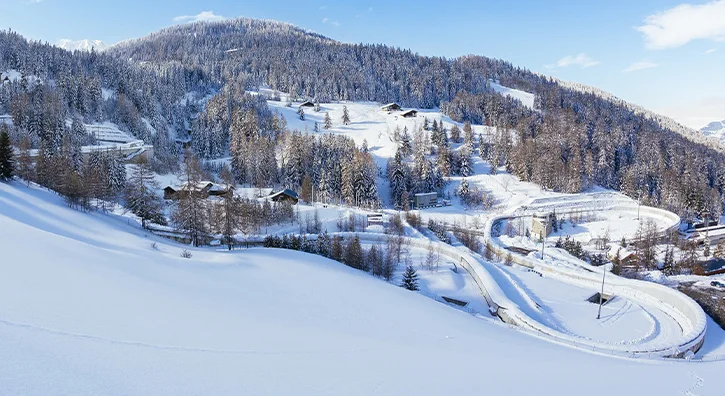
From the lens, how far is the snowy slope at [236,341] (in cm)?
574

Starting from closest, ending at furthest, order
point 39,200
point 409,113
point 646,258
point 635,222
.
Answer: point 39,200
point 646,258
point 635,222
point 409,113

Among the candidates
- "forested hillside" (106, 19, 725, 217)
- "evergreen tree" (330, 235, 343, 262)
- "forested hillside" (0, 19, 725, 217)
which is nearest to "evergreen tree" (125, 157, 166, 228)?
"evergreen tree" (330, 235, 343, 262)

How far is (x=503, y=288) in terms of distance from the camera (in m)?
25.2

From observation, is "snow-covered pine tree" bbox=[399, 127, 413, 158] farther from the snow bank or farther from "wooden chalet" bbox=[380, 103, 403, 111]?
the snow bank

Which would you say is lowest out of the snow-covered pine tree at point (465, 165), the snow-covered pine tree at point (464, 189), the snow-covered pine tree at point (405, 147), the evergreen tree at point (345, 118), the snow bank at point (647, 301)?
the snow bank at point (647, 301)

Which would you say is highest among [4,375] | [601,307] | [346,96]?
[346,96]

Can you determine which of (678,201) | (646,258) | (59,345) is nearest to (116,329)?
(59,345)

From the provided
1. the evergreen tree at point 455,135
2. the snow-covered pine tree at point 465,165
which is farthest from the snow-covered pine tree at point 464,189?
the evergreen tree at point 455,135

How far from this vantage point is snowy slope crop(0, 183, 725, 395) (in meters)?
5.74

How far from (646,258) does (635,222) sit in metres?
16.2

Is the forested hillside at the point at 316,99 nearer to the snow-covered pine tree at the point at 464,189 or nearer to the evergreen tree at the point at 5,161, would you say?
the snow-covered pine tree at the point at 464,189

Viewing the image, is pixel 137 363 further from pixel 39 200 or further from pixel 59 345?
pixel 39 200

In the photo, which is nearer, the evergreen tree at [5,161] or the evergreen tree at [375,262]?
the evergreen tree at [5,161]

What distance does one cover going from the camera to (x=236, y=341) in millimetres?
7973
